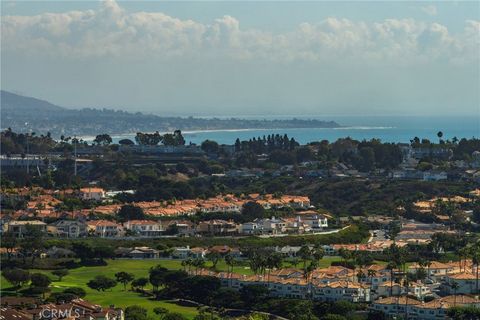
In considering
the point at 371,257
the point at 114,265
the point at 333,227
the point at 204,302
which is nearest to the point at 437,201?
the point at 333,227

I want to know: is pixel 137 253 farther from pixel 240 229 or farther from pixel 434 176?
pixel 434 176

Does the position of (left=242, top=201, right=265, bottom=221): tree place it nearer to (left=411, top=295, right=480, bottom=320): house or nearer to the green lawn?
the green lawn

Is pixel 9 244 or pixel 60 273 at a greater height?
pixel 9 244

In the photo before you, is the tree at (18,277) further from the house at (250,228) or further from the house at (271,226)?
the house at (271,226)

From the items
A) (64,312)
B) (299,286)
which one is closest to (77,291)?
(64,312)

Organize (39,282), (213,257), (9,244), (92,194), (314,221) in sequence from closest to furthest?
(39,282)
(213,257)
(9,244)
(314,221)
(92,194)

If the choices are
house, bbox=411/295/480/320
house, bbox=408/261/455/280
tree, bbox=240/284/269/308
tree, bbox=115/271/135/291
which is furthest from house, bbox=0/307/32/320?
house, bbox=408/261/455/280

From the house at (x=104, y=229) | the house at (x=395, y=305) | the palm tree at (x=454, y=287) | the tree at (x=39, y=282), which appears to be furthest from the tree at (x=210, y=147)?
the house at (x=395, y=305)
